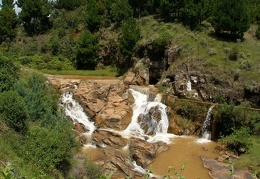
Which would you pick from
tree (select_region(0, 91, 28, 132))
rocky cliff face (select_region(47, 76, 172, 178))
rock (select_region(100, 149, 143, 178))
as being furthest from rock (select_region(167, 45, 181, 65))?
tree (select_region(0, 91, 28, 132))

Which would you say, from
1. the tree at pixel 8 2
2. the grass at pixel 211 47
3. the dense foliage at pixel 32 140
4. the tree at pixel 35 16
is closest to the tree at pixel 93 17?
the grass at pixel 211 47

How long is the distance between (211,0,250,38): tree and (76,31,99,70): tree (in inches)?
575

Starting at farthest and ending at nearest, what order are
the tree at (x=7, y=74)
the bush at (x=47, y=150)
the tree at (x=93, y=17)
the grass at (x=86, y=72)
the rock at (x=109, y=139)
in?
the tree at (x=93, y=17), the grass at (x=86, y=72), the rock at (x=109, y=139), the tree at (x=7, y=74), the bush at (x=47, y=150)

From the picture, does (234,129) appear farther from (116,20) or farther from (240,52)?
(116,20)

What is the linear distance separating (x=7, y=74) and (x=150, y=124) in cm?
1151

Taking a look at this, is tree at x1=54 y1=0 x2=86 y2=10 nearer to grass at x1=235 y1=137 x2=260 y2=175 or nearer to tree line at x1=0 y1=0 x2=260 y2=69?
tree line at x1=0 y1=0 x2=260 y2=69

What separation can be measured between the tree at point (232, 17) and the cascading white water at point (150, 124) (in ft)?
41.3

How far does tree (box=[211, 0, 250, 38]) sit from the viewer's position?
31891mm

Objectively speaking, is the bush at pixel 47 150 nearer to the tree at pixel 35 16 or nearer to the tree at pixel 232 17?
the tree at pixel 232 17

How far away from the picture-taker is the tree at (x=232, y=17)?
3189cm

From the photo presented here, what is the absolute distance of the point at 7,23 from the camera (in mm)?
45375

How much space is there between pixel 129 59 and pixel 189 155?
18.1 m

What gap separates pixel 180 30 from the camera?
1393 inches

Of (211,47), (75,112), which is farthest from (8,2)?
(211,47)
